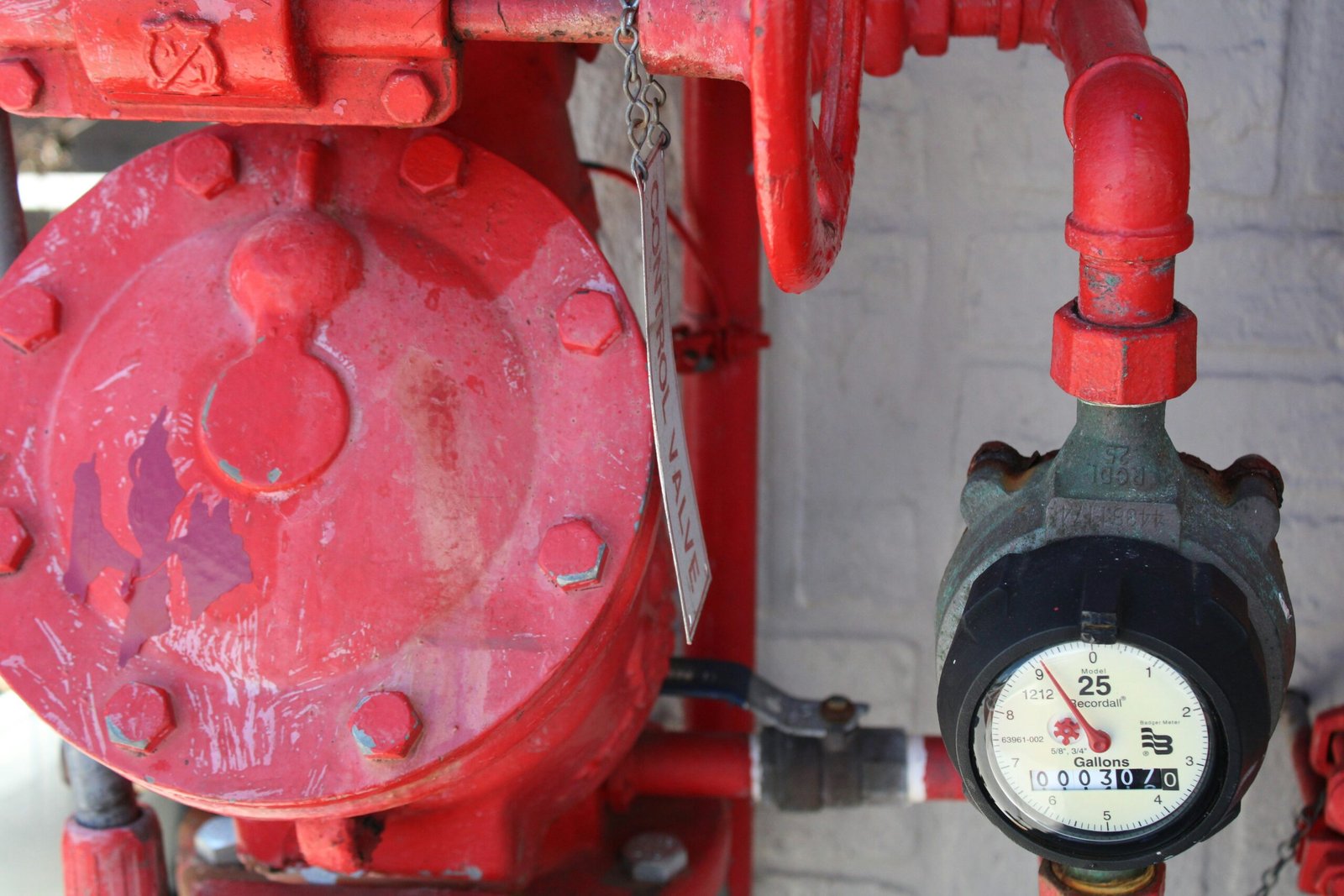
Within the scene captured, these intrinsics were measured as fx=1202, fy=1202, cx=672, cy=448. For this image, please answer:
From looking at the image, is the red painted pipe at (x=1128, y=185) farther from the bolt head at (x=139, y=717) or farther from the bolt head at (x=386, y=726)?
the bolt head at (x=139, y=717)

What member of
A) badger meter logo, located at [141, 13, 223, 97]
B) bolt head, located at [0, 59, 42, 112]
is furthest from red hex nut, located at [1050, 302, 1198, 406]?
bolt head, located at [0, 59, 42, 112]

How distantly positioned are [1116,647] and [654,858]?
0.46 meters

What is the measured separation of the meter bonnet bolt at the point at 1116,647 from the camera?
0.61 metres

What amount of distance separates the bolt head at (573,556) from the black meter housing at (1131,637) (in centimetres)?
20

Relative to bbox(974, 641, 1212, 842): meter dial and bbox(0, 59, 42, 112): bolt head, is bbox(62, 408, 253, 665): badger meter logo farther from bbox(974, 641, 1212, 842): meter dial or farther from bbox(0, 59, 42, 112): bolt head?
A: bbox(974, 641, 1212, 842): meter dial

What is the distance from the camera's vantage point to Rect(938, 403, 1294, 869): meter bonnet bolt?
0.61 meters

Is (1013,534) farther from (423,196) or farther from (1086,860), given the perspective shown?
(423,196)

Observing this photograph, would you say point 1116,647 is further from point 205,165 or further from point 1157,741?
point 205,165

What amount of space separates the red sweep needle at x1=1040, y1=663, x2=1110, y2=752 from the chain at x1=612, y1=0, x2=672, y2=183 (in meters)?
0.34

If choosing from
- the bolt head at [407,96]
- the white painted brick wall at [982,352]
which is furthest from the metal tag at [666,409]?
the white painted brick wall at [982,352]

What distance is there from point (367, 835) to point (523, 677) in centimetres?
19

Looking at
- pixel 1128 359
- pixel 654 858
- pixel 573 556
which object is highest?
pixel 1128 359

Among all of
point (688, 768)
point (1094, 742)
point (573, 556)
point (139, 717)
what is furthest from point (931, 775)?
point (139, 717)

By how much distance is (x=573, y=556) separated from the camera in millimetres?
646
